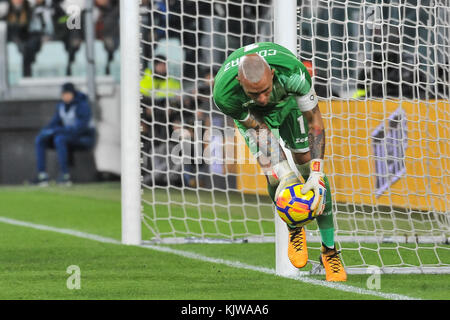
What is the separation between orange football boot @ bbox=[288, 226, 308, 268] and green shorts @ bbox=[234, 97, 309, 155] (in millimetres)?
479

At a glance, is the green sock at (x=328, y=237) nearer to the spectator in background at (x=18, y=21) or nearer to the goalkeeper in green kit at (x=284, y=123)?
the goalkeeper in green kit at (x=284, y=123)

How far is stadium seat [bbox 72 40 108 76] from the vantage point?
1636 centimetres

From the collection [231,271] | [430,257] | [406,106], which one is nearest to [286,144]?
[231,271]

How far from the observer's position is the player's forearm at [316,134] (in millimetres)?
5434

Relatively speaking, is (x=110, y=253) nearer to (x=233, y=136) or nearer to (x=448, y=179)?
(x=448, y=179)

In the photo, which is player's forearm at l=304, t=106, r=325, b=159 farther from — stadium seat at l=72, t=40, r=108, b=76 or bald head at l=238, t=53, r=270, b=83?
stadium seat at l=72, t=40, r=108, b=76

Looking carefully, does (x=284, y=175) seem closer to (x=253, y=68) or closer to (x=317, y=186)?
(x=317, y=186)

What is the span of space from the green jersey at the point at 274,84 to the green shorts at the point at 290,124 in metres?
0.09

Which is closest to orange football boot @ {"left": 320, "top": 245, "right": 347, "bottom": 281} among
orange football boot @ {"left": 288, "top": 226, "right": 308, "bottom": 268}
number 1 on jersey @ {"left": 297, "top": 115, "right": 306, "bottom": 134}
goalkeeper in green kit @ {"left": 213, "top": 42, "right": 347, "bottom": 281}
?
goalkeeper in green kit @ {"left": 213, "top": 42, "right": 347, "bottom": 281}

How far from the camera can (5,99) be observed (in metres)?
15.7

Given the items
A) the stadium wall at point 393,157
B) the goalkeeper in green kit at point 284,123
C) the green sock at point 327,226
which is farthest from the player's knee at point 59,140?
the green sock at point 327,226

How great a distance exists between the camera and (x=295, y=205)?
5.25 meters
